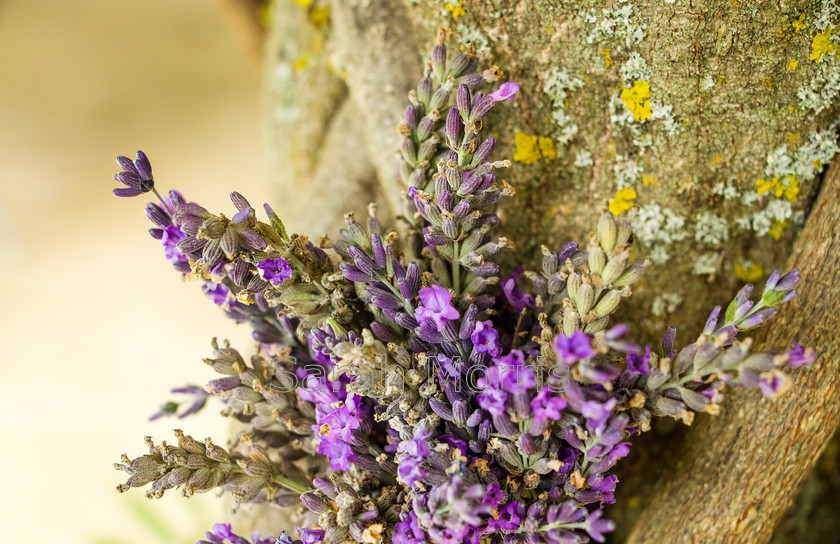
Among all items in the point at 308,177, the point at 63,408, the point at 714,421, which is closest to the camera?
the point at 714,421

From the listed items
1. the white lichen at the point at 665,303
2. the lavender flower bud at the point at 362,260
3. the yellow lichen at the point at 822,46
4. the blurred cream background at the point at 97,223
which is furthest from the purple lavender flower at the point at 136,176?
the blurred cream background at the point at 97,223

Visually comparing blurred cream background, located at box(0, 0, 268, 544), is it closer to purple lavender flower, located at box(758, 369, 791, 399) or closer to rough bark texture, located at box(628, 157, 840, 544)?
rough bark texture, located at box(628, 157, 840, 544)

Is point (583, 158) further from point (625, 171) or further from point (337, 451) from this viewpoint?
point (337, 451)

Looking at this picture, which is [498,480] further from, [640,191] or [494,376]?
[640,191]

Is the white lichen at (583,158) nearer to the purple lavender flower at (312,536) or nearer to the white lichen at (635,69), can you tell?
the white lichen at (635,69)

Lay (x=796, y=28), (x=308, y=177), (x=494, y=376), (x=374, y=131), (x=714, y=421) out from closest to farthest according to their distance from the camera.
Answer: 1. (x=494, y=376)
2. (x=796, y=28)
3. (x=714, y=421)
4. (x=374, y=131)
5. (x=308, y=177)

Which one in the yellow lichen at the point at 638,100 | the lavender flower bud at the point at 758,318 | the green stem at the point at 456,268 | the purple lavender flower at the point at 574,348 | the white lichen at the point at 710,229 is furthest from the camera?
the white lichen at the point at 710,229

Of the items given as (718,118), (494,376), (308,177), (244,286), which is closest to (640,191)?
(718,118)
